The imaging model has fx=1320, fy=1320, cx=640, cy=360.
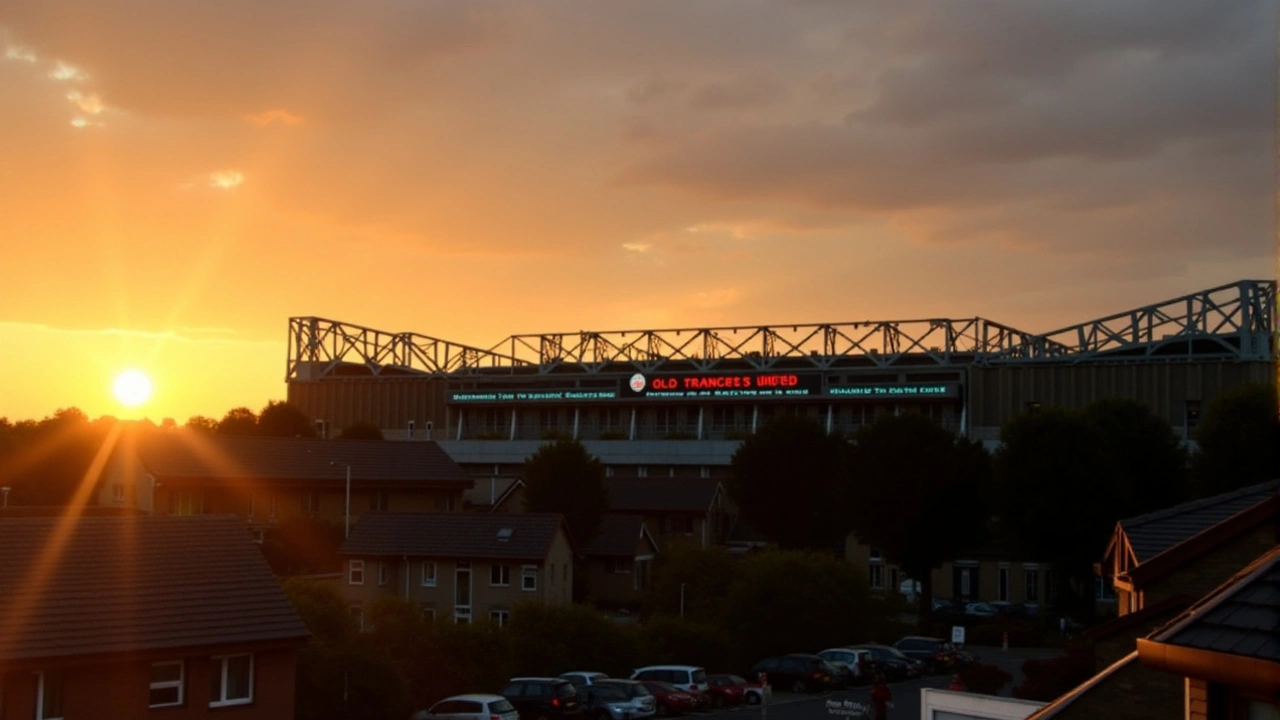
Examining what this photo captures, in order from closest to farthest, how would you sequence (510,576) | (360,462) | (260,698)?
(260,698)
(510,576)
(360,462)

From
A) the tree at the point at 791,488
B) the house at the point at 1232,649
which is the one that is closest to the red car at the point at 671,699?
the house at the point at 1232,649

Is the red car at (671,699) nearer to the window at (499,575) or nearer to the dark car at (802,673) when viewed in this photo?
the dark car at (802,673)

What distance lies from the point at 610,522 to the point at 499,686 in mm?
31660

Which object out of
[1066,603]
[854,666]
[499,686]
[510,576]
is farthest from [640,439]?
[499,686]

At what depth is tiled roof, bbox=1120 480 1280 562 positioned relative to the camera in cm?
2180

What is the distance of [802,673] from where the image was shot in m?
48.5

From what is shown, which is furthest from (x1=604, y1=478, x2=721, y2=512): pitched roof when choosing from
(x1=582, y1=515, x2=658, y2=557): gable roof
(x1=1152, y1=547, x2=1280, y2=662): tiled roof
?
(x1=1152, y1=547, x2=1280, y2=662): tiled roof

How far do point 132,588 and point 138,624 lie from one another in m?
1.13

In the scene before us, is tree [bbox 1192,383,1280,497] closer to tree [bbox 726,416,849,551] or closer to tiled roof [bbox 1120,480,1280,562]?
tree [bbox 726,416,849,551]

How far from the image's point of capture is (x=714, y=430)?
121m

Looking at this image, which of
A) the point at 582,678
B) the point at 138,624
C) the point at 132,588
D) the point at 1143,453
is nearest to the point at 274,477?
the point at 582,678

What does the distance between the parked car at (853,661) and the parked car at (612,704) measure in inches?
473

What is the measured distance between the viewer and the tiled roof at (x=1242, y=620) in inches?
267

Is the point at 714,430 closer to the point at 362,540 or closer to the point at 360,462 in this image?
the point at 360,462
